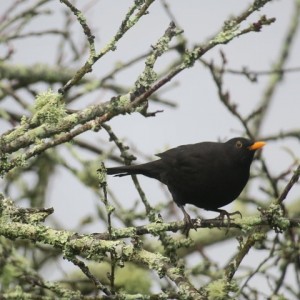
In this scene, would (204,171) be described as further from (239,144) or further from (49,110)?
(49,110)

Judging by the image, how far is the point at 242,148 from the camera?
578 cm

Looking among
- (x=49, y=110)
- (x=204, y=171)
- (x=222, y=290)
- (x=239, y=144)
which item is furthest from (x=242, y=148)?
(x=49, y=110)

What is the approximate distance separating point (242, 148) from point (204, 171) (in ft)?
1.59

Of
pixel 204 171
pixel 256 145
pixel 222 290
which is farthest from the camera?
pixel 256 145

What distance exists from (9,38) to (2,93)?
473mm

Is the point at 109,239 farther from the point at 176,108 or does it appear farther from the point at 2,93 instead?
the point at 176,108

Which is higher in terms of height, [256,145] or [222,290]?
[256,145]

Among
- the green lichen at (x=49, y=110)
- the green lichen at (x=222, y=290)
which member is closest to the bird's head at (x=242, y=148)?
the green lichen at (x=222, y=290)

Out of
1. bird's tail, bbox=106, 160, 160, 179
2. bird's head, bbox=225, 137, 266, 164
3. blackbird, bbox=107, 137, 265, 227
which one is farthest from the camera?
bird's tail, bbox=106, 160, 160, 179

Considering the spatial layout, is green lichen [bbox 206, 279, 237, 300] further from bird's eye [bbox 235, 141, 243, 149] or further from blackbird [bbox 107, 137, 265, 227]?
bird's eye [bbox 235, 141, 243, 149]

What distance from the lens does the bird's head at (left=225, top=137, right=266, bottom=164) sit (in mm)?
5625

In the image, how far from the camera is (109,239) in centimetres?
Answer: 322

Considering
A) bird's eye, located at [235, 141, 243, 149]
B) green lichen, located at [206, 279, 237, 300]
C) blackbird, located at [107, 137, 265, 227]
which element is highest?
bird's eye, located at [235, 141, 243, 149]

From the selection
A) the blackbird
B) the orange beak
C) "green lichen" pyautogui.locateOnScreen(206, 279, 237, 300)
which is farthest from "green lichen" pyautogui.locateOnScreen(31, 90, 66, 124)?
the orange beak
